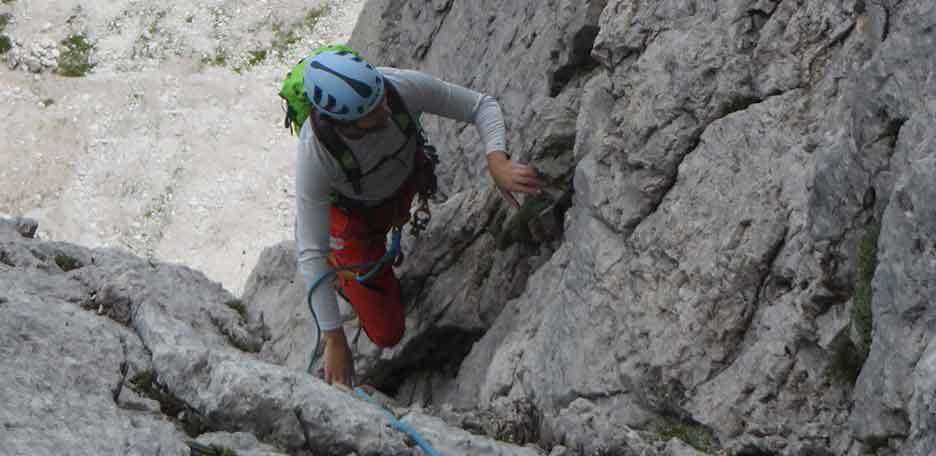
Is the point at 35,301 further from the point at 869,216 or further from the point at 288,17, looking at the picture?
the point at 288,17

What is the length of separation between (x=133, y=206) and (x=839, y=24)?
25976 mm

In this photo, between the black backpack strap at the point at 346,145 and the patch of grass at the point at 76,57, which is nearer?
the black backpack strap at the point at 346,145

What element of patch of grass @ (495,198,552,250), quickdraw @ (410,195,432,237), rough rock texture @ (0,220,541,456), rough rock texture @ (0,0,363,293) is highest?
patch of grass @ (495,198,552,250)

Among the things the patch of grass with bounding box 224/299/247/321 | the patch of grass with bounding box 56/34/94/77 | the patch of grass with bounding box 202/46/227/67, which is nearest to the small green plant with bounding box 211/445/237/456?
the patch of grass with bounding box 224/299/247/321

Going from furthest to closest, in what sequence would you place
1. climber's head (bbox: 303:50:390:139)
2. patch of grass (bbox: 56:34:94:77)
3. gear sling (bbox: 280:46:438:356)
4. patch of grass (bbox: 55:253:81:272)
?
patch of grass (bbox: 56:34:94:77) < patch of grass (bbox: 55:253:81:272) < gear sling (bbox: 280:46:438:356) < climber's head (bbox: 303:50:390:139)

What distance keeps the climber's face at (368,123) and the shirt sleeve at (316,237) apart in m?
0.43

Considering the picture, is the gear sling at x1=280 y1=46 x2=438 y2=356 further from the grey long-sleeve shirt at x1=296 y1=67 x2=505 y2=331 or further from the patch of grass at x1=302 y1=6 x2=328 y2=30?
the patch of grass at x1=302 y1=6 x2=328 y2=30

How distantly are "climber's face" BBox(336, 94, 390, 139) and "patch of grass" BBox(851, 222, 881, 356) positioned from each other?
14.7 feet

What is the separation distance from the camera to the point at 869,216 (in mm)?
5664

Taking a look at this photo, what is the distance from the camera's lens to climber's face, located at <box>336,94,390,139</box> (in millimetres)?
8586

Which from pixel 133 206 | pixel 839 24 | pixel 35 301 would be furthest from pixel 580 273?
pixel 133 206

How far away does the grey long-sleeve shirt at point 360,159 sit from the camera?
8.88 meters

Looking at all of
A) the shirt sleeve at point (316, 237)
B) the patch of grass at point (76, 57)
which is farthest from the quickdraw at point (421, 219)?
the patch of grass at point (76, 57)

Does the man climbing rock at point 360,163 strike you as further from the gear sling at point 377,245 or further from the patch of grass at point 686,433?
the patch of grass at point 686,433
